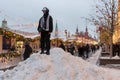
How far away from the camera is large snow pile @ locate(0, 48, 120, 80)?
42.3 ft

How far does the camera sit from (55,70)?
43.8 feet

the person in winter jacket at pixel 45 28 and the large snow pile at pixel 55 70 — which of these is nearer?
the large snow pile at pixel 55 70

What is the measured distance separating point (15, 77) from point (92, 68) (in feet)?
8.49

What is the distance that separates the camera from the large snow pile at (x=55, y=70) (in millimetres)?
12891

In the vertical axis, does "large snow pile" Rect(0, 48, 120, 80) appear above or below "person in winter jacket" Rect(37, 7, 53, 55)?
below

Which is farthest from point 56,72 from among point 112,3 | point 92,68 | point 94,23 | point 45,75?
point 94,23

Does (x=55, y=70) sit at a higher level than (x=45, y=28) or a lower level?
lower

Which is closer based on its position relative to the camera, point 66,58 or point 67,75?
point 67,75

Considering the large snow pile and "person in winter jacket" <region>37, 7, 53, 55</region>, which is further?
"person in winter jacket" <region>37, 7, 53, 55</region>

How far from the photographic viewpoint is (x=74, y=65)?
1366 cm

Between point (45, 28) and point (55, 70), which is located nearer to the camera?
point (55, 70)

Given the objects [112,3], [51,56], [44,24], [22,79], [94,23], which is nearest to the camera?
[22,79]

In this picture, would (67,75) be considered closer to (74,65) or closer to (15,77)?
(74,65)

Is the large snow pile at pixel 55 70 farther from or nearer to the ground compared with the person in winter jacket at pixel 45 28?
nearer to the ground
